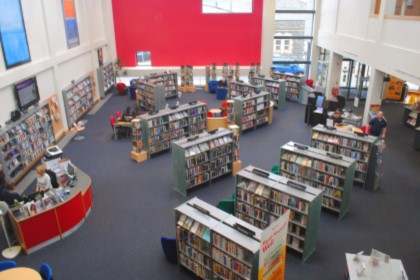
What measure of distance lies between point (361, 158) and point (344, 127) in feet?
7.22

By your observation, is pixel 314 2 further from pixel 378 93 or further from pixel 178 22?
pixel 378 93

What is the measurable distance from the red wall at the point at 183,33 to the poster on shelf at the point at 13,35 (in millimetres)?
11128

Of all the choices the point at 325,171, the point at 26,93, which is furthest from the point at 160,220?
the point at 26,93

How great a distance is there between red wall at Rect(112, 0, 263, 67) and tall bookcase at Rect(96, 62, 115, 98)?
1.37 m

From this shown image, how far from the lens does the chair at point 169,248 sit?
7175 mm

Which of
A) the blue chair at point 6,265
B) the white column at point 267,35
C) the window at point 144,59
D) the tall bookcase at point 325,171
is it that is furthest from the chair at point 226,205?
the window at point 144,59

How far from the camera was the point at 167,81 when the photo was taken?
2053 centimetres

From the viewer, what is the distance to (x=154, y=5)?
21.7 m

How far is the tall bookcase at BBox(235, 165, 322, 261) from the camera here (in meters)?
7.35

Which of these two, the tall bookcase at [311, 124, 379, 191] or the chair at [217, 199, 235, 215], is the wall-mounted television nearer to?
the chair at [217, 199, 235, 215]

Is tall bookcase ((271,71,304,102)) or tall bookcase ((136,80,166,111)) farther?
tall bookcase ((271,71,304,102))

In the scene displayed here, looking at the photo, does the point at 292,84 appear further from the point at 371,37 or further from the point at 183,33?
the point at 183,33

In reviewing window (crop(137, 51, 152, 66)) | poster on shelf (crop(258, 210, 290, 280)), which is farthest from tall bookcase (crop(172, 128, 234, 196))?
window (crop(137, 51, 152, 66))

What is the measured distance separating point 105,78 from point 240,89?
29.1 feet
